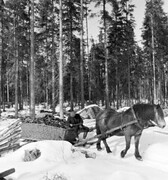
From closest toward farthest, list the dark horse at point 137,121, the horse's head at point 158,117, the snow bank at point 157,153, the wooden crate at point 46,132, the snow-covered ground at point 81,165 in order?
the snow-covered ground at point 81,165
the horse's head at point 158,117
the dark horse at point 137,121
the snow bank at point 157,153
the wooden crate at point 46,132

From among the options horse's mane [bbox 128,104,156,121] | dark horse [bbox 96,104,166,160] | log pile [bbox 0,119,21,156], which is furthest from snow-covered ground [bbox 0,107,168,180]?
log pile [bbox 0,119,21,156]

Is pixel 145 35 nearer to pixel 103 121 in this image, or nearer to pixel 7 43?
pixel 7 43

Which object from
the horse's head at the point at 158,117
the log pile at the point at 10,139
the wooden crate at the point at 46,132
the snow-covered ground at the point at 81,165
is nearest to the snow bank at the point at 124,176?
the snow-covered ground at the point at 81,165

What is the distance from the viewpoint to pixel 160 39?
25828mm

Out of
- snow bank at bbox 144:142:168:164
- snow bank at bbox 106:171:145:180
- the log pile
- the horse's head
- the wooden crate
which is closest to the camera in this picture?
snow bank at bbox 106:171:145:180

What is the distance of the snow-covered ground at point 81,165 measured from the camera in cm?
427

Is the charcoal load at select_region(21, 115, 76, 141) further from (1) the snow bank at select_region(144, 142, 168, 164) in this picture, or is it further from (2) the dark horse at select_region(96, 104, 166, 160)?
(1) the snow bank at select_region(144, 142, 168, 164)

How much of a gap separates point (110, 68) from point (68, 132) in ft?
76.7

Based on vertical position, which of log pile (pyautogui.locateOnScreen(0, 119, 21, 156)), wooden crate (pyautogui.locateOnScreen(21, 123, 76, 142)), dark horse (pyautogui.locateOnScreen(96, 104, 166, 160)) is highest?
dark horse (pyautogui.locateOnScreen(96, 104, 166, 160))

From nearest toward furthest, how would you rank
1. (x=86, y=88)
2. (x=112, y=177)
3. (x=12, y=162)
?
(x=112, y=177) → (x=12, y=162) → (x=86, y=88)

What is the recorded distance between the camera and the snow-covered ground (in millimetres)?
4273

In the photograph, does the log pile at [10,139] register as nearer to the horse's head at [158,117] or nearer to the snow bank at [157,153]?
the snow bank at [157,153]

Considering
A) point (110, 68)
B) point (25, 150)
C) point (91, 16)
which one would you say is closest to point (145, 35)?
point (110, 68)

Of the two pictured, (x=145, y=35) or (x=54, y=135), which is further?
(x=145, y=35)
